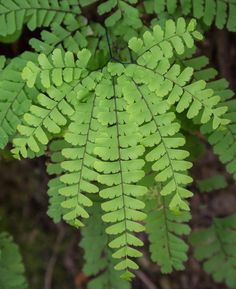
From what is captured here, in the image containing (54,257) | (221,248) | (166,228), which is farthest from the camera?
(54,257)

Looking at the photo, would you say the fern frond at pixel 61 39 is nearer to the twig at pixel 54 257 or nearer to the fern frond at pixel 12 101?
the fern frond at pixel 12 101

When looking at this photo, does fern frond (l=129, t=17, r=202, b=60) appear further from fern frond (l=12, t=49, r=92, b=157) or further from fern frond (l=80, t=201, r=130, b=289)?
fern frond (l=80, t=201, r=130, b=289)

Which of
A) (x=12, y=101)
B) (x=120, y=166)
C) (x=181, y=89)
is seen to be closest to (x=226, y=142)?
(x=181, y=89)

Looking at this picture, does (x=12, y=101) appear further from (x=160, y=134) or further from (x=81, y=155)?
(x=160, y=134)

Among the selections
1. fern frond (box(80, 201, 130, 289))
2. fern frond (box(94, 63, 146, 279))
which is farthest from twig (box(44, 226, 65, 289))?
fern frond (box(94, 63, 146, 279))

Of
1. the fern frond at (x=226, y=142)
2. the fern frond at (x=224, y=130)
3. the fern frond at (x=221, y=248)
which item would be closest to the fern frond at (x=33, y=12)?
the fern frond at (x=224, y=130)

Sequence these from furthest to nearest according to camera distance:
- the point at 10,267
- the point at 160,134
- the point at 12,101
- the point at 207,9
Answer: the point at 10,267, the point at 207,9, the point at 12,101, the point at 160,134

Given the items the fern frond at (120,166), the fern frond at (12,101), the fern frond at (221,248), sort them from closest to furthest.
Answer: the fern frond at (120,166) < the fern frond at (12,101) < the fern frond at (221,248)

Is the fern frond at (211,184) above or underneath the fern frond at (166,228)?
above
